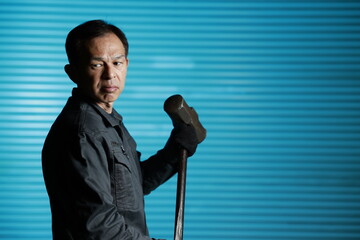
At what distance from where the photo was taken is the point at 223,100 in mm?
3496

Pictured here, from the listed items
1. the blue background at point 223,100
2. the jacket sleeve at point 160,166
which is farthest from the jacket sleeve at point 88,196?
the blue background at point 223,100

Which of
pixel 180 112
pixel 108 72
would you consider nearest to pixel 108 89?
pixel 108 72

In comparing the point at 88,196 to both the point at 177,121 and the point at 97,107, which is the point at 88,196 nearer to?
the point at 97,107

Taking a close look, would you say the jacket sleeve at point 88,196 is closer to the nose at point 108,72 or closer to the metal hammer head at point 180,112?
the nose at point 108,72

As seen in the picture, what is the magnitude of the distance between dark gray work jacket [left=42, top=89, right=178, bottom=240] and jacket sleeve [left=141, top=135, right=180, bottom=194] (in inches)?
13.4

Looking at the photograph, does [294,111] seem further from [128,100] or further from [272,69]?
[128,100]

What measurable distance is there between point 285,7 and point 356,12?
0.58 m

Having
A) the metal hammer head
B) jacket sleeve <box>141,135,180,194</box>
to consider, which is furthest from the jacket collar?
jacket sleeve <box>141,135,180,194</box>

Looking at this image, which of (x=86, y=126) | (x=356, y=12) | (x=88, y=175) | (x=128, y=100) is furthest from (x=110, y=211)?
(x=356, y=12)

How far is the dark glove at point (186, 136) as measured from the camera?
191cm

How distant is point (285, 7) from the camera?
3.50 metres

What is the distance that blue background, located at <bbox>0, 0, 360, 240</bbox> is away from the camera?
3.48m

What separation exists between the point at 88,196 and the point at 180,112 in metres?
0.61

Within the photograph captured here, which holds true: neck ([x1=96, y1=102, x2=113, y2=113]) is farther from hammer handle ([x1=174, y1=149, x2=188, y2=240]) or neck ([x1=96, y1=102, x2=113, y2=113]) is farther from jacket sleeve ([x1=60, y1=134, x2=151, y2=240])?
hammer handle ([x1=174, y1=149, x2=188, y2=240])
